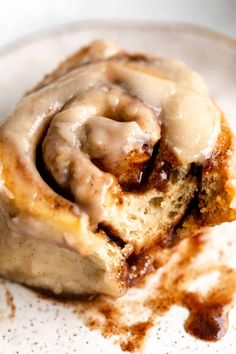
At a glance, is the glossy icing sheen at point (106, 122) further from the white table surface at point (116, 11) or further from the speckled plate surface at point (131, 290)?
the white table surface at point (116, 11)

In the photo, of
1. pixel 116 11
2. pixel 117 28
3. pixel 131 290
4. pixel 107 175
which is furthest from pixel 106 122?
pixel 116 11

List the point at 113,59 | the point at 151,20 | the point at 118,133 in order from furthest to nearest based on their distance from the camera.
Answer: the point at 151,20, the point at 113,59, the point at 118,133

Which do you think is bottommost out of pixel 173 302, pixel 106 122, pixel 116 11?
pixel 173 302

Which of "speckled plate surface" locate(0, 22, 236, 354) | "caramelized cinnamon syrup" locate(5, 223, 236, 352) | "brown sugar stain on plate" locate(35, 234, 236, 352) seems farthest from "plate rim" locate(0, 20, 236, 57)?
"brown sugar stain on plate" locate(35, 234, 236, 352)

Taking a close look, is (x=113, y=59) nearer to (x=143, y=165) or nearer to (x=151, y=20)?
(x=143, y=165)

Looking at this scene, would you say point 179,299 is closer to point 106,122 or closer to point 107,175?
point 107,175

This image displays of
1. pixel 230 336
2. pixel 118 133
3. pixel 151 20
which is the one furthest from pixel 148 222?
pixel 151 20

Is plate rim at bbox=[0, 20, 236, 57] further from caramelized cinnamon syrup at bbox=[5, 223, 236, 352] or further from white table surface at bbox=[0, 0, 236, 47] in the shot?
caramelized cinnamon syrup at bbox=[5, 223, 236, 352]
